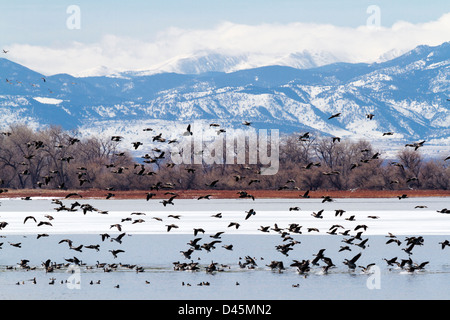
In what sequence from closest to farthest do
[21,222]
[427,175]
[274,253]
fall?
[274,253], [21,222], [427,175]

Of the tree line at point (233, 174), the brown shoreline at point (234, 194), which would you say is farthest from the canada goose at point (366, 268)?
the tree line at point (233, 174)

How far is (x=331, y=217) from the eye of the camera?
49.1 m

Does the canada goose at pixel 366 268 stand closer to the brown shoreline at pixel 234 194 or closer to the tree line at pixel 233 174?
the brown shoreline at pixel 234 194

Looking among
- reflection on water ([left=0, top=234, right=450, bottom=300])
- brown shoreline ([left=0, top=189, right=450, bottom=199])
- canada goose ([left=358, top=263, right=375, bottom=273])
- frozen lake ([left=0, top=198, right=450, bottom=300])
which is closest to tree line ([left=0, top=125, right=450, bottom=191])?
brown shoreline ([left=0, top=189, right=450, bottom=199])

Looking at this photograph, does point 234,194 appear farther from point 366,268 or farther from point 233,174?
point 366,268

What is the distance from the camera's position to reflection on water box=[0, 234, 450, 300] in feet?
73.0

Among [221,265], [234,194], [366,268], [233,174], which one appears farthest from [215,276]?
[233,174]

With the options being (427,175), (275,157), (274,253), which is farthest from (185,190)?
(274,253)

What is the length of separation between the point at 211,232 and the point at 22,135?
7551 cm

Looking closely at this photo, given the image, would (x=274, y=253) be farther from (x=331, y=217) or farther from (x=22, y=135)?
(x=22, y=135)

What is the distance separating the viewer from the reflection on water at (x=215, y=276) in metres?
22.2

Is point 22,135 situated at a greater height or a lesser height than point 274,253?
greater

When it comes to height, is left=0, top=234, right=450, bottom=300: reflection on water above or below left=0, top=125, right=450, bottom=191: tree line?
below

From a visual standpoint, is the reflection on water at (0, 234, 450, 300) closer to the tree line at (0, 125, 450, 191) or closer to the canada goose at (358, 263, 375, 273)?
the canada goose at (358, 263, 375, 273)
